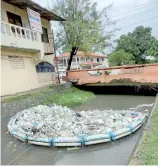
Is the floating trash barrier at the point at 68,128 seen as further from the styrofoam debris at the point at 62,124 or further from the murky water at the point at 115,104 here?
the murky water at the point at 115,104

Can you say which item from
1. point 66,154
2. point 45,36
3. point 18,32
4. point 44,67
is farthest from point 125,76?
point 66,154

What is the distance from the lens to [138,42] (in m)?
30.1

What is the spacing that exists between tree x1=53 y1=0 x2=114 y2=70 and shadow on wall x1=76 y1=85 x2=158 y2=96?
117 inches

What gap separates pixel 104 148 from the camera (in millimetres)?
5066

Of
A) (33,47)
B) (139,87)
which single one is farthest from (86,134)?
(139,87)

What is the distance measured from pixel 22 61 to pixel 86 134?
6733 mm

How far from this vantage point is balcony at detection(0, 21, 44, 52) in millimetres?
8492

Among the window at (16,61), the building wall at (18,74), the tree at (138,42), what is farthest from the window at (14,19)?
the tree at (138,42)

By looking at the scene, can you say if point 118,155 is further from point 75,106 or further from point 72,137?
point 75,106

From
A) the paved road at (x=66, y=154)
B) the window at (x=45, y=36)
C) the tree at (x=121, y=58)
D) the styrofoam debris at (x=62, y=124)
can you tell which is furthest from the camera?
the tree at (x=121, y=58)

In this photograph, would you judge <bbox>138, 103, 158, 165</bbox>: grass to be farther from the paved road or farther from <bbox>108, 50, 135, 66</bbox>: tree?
<bbox>108, 50, 135, 66</bbox>: tree

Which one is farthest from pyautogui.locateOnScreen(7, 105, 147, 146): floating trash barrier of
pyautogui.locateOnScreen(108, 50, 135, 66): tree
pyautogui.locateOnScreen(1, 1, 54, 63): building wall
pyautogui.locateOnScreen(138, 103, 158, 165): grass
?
pyautogui.locateOnScreen(108, 50, 135, 66): tree

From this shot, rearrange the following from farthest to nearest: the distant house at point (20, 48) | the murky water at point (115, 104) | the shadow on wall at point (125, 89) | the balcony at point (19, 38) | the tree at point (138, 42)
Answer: the tree at point (138, 42), the shadow on wall at point (125, 89), the murky water at point (115, 104), the distant house at point (20, 48), the balcony at point (19, 38)

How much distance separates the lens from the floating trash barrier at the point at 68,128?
5.15 m
